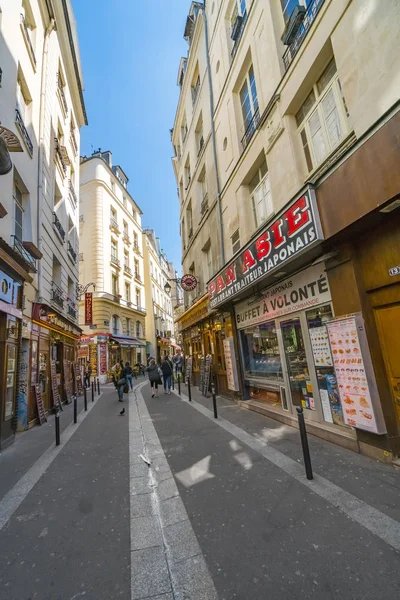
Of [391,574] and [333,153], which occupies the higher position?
[333,153]

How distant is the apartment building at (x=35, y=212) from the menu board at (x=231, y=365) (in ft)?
19.8

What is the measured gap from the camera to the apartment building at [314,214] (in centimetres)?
407

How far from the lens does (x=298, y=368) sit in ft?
21.0

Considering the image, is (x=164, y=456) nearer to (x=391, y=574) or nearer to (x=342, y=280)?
(x=391, y=574)

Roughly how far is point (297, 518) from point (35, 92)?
44.4 feet

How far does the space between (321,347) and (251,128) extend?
276 inches

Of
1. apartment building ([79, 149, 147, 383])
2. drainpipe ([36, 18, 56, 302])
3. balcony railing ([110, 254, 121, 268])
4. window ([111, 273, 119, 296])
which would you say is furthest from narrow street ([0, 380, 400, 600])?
balcony railing ([110, 254, 121, 268])

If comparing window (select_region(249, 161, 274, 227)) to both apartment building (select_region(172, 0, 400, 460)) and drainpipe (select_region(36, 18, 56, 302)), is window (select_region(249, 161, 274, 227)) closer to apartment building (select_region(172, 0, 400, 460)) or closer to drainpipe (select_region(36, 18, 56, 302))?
apartment building (select_region(172, 0, 400, 460))

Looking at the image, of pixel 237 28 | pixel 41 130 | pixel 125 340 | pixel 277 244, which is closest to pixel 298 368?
pixel 277 244

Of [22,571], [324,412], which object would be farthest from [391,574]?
[324,412]

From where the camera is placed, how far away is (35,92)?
32.2 feet

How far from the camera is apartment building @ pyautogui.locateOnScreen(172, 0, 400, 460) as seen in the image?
4074 mm

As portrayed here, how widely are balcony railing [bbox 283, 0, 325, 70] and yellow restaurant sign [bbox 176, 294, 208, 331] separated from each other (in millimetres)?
7816

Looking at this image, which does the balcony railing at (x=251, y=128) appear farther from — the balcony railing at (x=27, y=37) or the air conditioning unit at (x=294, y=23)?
the balcony railing at (x=27, y=37)
